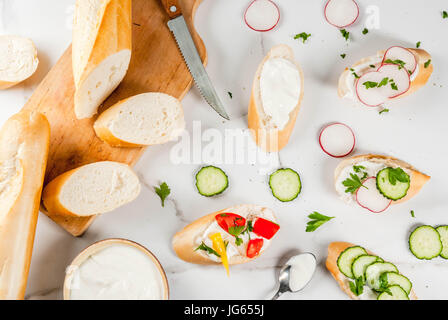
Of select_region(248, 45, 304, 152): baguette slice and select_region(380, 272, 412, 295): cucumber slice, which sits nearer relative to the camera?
select_region(380, 272, 412, 295): cucumber slice

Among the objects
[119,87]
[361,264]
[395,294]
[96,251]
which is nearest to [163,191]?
[96,251]

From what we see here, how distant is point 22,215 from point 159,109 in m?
0.93

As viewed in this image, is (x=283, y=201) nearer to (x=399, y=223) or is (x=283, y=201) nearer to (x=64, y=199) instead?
(x=399, y=223)

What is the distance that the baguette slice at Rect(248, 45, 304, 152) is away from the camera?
9.40 ft

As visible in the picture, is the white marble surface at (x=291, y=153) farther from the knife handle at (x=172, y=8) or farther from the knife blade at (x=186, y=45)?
the knife handle at (x=172, y=8)

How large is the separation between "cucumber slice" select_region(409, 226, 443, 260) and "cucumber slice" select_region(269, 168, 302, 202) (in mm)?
787

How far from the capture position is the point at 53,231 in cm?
281

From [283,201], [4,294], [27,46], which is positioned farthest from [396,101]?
[4,294]

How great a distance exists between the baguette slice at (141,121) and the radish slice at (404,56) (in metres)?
1.37

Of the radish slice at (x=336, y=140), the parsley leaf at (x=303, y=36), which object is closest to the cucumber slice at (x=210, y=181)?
the radish slice at (x=336, y=140)

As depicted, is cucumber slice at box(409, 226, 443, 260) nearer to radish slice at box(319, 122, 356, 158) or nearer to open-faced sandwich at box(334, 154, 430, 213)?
open-faced sandwich at box(334, 154, 430, 213)

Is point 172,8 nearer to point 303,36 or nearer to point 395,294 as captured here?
point 303,36

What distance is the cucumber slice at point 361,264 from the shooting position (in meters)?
2.77

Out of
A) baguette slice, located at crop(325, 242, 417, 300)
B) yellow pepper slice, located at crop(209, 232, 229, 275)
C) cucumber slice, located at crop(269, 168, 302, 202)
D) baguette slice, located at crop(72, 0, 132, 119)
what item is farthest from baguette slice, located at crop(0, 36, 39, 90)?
baguette slice, located at crop(325, 242, 417, 300)
